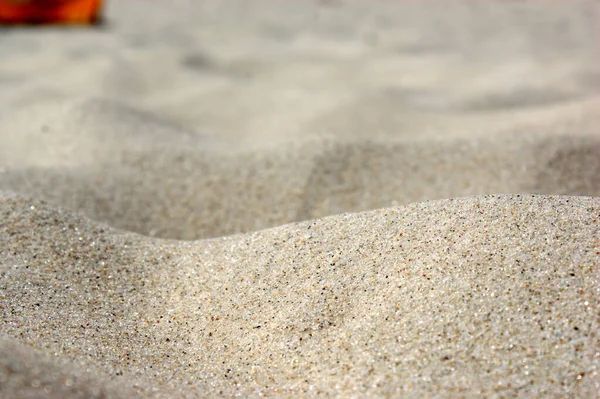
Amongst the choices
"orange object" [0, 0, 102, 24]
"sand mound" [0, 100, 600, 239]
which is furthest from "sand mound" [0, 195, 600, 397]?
"orange object" [0, 0, 102, 24]

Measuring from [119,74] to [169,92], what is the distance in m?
0.35

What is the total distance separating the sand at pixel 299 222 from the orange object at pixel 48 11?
2.27ft

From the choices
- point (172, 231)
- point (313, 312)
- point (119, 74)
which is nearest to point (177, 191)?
point (172, 231)

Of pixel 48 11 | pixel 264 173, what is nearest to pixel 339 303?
pixel 264 173

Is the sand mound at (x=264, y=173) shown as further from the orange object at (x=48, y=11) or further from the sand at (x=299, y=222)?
the orange object at (x=48, y=11)

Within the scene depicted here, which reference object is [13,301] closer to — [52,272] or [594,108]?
[52,272]

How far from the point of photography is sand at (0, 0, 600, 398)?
90 cm

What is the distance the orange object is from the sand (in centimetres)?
69

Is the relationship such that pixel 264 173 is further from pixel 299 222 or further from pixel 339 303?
pixel 339 303

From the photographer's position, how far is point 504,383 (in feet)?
2.72

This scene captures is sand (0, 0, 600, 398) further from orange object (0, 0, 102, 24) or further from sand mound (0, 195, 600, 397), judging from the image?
orange object (0, 0, 102, 24)

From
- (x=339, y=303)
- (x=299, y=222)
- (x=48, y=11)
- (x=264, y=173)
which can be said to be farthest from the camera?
(x=48, y=11)

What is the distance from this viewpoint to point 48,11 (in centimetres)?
425

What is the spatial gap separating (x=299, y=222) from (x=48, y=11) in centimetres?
367
